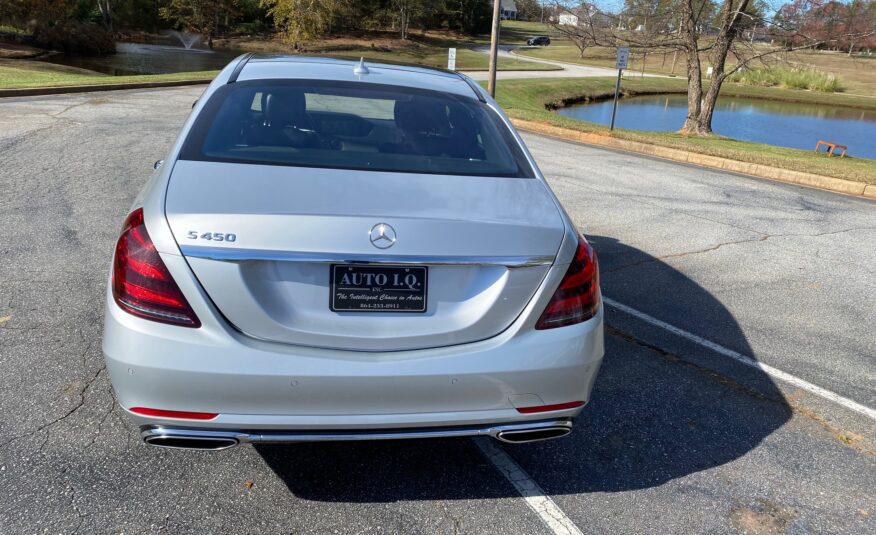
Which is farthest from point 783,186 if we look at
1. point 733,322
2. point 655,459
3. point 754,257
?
point 655,459

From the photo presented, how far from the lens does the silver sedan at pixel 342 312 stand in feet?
7.66

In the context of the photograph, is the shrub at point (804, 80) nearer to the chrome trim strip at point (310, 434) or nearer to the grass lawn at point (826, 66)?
the grass lawn at point (826, 66)

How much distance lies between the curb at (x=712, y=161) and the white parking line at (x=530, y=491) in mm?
10057

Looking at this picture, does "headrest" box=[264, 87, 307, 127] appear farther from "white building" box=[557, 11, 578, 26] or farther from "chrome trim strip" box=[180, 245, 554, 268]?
"white building" box=[557, 11, 578, 26]

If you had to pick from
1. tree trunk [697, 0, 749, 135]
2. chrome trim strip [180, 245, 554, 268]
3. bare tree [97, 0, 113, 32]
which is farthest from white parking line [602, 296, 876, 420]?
bare tree [97, 0, 113, 32]

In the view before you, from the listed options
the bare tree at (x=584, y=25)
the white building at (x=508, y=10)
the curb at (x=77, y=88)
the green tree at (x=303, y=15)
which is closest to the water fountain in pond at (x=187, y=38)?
the green tree at (x=303, y=15)

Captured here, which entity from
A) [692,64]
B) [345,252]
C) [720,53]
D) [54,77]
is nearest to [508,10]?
[692,64]

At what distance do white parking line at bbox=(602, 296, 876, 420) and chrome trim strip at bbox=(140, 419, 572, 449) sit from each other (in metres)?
2.41

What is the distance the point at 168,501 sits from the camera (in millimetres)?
2717

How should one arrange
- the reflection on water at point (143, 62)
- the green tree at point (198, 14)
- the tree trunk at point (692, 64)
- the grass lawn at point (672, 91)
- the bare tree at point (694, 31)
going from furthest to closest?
the green tree at point (198, 14) < the reflection on water at point (143, 62) < the tree trunk at point (692, 64) < the bare tree at point (694, 31) < the grass lawn at point (672, 91)

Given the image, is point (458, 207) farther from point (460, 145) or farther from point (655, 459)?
point (655, 459)

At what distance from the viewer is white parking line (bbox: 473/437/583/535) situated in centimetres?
271

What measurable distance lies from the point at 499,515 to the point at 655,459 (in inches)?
35.8

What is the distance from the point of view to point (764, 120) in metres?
30.2
